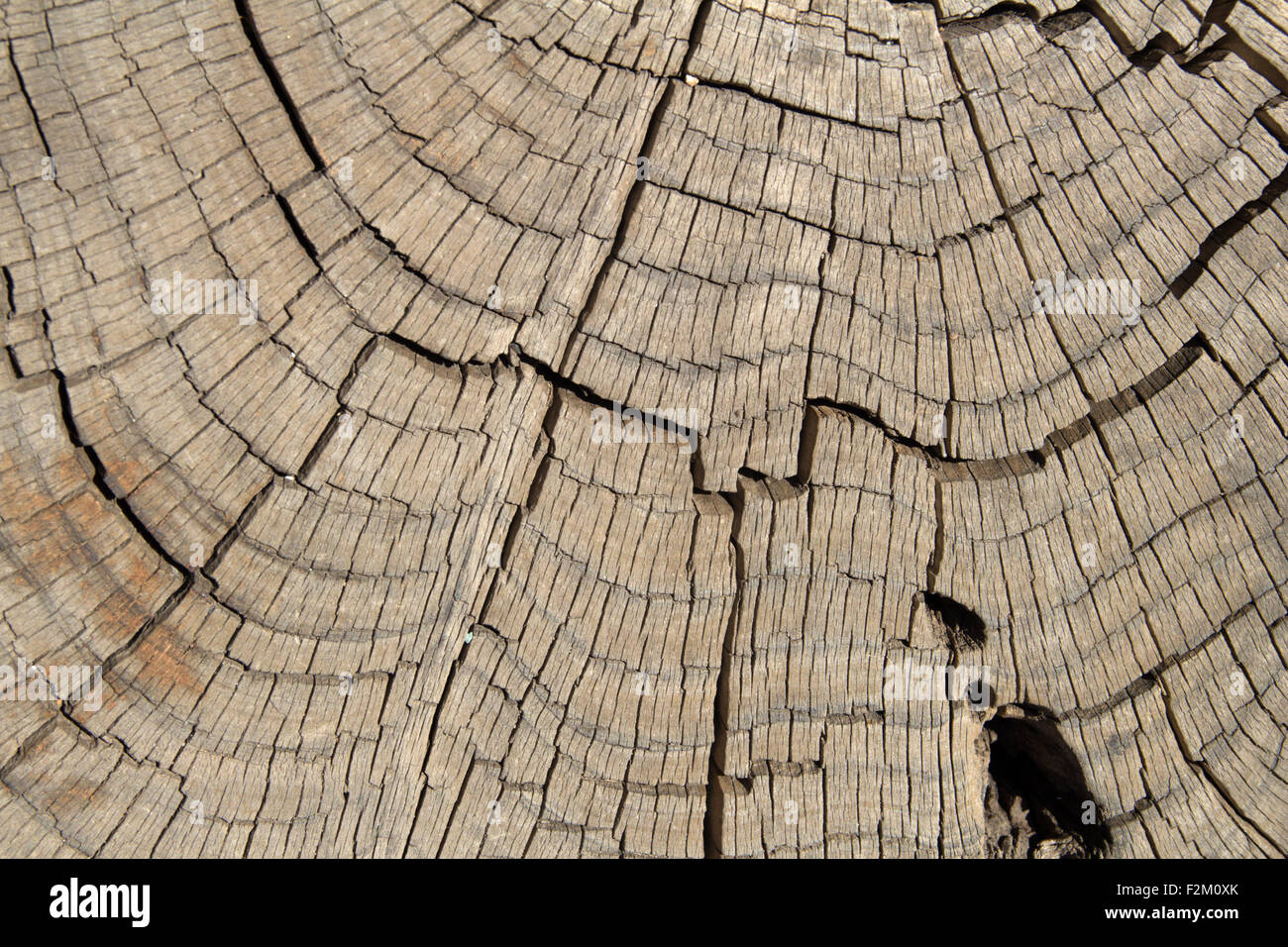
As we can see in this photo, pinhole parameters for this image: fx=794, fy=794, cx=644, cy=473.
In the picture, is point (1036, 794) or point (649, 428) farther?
point (1036, 794)

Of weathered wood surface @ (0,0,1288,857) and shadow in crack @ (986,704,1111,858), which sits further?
shadow in crack @ (986,704,1111,858)

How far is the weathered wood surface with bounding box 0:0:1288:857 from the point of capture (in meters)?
1.72

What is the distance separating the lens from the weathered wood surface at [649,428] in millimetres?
1720

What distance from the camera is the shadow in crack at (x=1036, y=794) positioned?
6.88 ft

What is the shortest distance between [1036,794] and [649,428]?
1.50m

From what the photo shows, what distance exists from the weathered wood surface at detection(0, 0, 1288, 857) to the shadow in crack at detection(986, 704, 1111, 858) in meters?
0.01

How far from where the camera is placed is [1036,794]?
220 cm

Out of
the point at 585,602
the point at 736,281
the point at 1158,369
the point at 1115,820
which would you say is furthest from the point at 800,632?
the point at 1158,369

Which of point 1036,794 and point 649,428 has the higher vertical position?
point 649,428

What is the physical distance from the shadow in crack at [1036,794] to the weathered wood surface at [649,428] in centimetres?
1

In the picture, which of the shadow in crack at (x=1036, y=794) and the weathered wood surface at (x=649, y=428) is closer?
the weathered wood surface at (x=649, y=428)

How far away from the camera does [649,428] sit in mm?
1875

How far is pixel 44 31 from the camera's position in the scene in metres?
1.70
